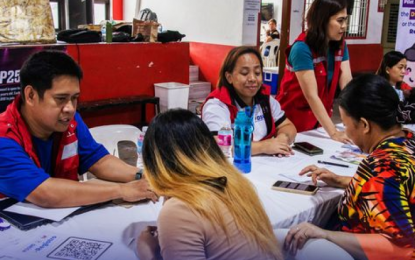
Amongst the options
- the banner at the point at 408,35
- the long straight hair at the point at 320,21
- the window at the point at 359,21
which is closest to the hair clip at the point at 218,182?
the long straight hair at the point at 320,21

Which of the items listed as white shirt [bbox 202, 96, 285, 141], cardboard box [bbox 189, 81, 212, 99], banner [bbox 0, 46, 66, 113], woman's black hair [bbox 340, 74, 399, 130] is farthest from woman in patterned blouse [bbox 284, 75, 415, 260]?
cardboard box [bbox 189, 81, 212, 99]

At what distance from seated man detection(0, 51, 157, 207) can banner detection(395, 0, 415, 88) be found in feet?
12.3

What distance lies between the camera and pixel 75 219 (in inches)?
64.5

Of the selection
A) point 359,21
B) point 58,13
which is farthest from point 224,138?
point 359,21

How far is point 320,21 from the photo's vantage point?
2.86 metres

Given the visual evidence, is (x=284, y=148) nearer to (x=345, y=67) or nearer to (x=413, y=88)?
(x=345, y=67)

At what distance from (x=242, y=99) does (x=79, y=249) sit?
1448 mm

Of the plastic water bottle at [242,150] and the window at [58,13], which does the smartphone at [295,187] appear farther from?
the window at [58,13]

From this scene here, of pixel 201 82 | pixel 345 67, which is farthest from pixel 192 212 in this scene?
pixel 201 82

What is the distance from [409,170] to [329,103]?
181cm

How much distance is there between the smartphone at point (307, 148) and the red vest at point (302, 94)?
520 mm

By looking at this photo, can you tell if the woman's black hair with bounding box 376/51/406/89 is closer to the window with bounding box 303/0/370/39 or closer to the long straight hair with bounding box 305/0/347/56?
the long straight hair with bounding box 305/0/347/56

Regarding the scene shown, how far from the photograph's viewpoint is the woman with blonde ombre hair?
117 cm

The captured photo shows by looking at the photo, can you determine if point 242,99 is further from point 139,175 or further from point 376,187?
point 376,187
